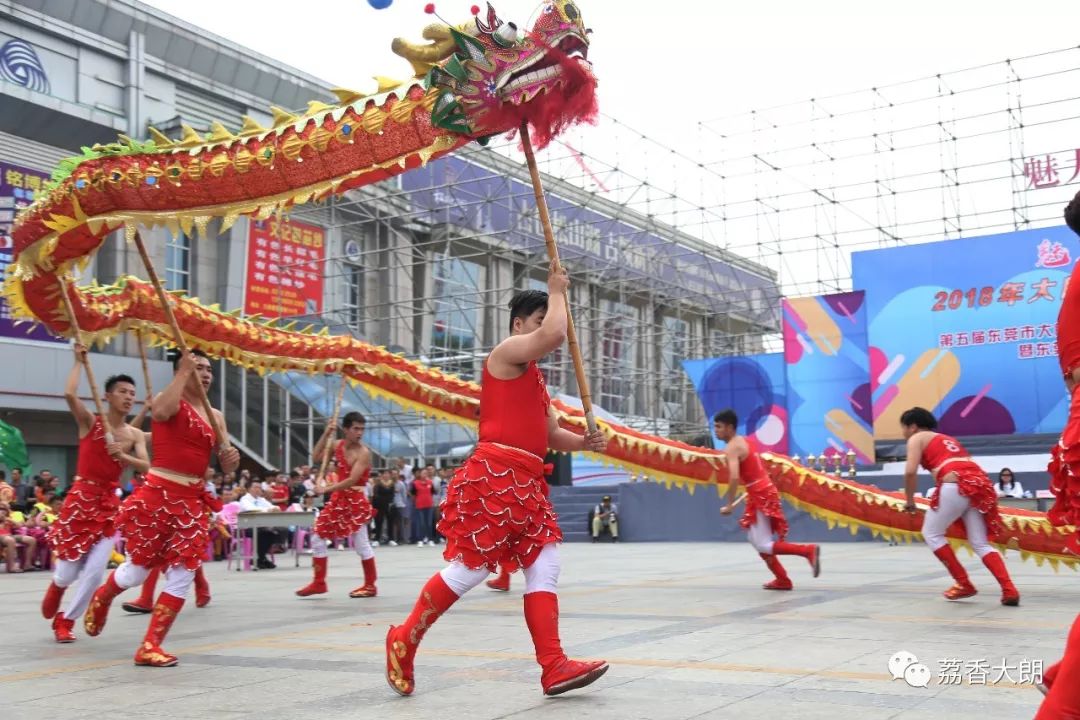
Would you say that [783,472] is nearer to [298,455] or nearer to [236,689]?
[236,689]

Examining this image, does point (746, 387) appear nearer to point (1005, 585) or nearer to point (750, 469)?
point (750, 469)

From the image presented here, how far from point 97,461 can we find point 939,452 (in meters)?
6.05

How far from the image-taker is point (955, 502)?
7.89 meters

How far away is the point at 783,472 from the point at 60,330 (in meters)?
6.32

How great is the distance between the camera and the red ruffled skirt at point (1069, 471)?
10.1 ft

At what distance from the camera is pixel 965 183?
80.1 ft

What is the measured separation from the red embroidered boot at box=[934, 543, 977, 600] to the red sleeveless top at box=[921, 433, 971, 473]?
631 millimetres

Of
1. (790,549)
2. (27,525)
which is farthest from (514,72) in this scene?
(27,525)

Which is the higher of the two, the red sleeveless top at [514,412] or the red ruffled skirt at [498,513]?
the red sleeveless top at [514,412]

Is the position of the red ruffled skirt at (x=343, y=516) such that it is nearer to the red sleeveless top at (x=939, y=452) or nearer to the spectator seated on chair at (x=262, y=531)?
the spectator seated on chair at (x=262, y=531)

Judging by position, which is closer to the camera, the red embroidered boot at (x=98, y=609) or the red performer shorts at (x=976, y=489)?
the red embroidered boot at (x=98, y=609)

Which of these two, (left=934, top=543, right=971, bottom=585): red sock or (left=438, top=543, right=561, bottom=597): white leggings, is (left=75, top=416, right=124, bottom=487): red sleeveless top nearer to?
(left=438, top=543, right=561, bottom=597): white leggings

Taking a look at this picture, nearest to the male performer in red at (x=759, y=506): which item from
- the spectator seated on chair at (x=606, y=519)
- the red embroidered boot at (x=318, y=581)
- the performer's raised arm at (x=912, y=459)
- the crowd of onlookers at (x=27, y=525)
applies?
the performer's raised arm at (x=912, y=459)

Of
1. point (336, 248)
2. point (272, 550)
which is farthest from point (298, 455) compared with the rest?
point (272, 550)
